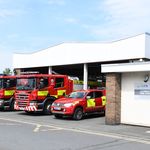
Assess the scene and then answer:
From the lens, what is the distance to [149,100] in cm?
1605

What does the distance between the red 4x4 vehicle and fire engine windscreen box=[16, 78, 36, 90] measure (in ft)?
8.34

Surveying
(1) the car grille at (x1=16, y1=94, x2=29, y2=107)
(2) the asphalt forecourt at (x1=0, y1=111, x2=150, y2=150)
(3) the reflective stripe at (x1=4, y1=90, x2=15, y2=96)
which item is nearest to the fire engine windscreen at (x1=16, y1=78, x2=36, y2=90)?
(1) the car grille at (x1=16, y1=94, x2=29, y2=107)

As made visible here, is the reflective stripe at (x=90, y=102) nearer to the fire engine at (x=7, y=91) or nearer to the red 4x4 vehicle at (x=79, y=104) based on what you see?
the red 4x4 vehicle at (x=79, y=104)

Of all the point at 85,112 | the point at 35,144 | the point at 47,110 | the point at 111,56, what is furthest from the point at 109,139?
the point at 111,56

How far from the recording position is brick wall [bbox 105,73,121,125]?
17.1 metres

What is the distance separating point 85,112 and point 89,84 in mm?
14194

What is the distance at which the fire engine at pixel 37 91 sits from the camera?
21.9 metres

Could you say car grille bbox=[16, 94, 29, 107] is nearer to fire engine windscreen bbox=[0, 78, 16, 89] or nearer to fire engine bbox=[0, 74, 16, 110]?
fire engine bbox=[0, 74, 16, 110]

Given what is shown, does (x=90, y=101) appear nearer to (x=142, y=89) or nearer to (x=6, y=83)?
(x=142, y=89)

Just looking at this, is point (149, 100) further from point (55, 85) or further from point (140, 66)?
point (55, 85)

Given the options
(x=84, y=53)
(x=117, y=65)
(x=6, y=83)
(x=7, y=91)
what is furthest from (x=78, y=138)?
(x=84, y=53)

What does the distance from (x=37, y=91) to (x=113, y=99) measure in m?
6.15

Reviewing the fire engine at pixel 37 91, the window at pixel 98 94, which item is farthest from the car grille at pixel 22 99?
the window at pixel 98 94

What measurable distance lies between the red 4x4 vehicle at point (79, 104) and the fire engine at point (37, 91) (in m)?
1.79
